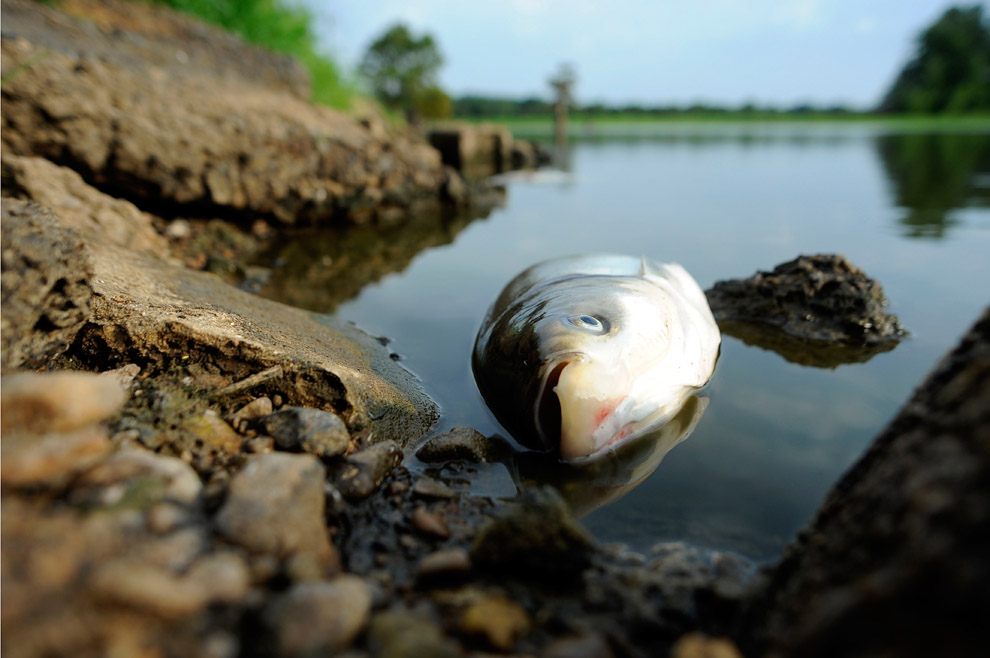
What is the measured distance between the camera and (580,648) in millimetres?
1789

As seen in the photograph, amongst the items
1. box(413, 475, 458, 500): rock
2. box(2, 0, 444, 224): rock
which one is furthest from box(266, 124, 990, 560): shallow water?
box(2, 0, 444, 224): rock

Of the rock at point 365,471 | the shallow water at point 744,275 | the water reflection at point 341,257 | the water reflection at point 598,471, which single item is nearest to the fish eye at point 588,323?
the water reflection at point 598,471

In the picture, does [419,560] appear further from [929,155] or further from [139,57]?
[929,155]

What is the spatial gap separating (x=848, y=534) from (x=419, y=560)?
59.4 inches

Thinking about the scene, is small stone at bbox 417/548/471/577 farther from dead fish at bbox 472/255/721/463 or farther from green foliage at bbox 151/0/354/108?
green foliage at bbox 151/0/354/108

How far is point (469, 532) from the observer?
256cm

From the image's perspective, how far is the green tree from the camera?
6657 centimetres

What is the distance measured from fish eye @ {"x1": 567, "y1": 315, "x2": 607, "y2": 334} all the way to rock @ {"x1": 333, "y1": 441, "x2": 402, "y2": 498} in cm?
119

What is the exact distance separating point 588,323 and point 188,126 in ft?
22.8

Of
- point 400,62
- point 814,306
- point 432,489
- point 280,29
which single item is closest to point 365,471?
point 432,489

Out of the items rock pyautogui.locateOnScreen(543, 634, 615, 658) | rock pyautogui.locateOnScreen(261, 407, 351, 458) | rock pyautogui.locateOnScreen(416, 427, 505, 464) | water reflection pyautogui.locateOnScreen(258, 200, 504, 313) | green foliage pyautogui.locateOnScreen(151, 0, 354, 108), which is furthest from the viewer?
green foliage pyautogui.locateOnScreen(151, 0, 354, 108)

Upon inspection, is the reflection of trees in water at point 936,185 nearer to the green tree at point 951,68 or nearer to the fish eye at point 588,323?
the fish eye at point 588,323

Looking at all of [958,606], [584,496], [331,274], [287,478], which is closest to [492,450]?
[584,496]

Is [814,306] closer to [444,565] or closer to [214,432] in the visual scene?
[444,565]
